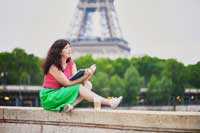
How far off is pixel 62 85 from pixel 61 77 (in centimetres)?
11

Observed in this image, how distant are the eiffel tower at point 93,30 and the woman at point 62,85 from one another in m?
69.5

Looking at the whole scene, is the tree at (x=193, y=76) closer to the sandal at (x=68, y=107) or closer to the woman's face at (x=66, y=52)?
the woman's face at (x=66, y=52)

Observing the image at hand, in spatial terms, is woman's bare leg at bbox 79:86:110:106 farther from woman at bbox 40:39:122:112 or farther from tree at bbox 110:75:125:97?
tree at bbox 110:75:125:97

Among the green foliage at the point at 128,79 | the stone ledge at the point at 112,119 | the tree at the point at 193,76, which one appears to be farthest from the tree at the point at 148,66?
the stone ledge at the point at 112,119

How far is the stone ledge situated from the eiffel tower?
69.5 m

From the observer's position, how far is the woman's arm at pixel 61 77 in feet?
22.3

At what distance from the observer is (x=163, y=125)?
5680 millimetres

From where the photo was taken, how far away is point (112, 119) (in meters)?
6.15

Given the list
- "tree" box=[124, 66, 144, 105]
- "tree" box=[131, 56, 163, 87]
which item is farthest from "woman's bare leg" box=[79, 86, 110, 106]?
"tree" box=[131, 56, 163, 87]

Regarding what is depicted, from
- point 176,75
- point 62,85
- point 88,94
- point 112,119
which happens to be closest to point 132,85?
point 176,75

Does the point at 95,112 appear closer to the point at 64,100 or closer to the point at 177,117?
the point at 64,100

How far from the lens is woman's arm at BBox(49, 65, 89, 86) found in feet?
22.3

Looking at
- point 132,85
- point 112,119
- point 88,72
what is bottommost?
point 112,119

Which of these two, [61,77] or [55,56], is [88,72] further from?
[55,56]
